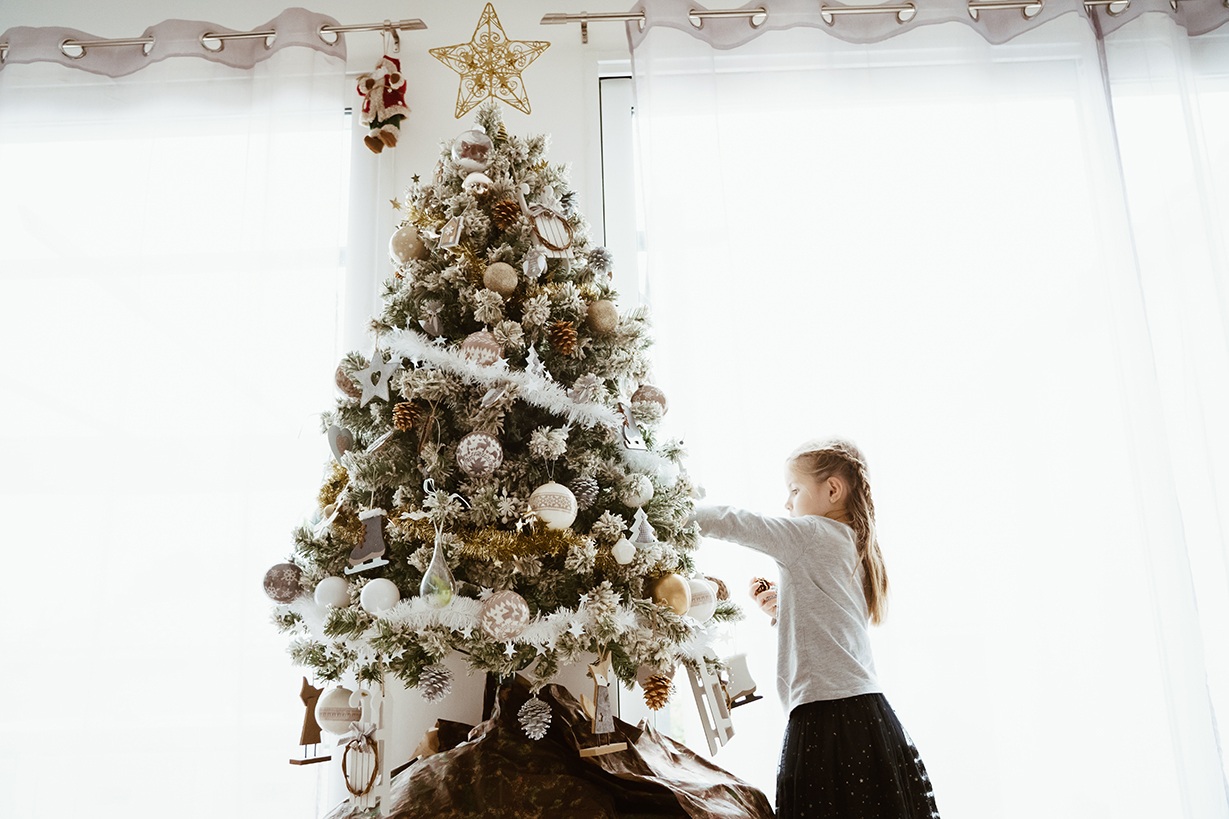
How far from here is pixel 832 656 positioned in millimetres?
1817

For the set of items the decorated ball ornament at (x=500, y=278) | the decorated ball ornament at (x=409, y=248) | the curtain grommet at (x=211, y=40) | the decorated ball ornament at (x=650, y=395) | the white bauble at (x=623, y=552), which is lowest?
the white bauble at (x=623, y=552)

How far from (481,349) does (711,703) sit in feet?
2.66

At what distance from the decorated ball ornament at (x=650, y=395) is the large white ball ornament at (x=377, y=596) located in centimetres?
58

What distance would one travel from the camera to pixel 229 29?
7.84 feet

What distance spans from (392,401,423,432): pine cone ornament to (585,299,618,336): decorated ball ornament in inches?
14.7

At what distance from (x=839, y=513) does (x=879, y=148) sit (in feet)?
3.39

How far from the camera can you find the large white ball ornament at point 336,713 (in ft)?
5.22

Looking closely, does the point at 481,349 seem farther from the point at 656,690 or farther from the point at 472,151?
the point at 656,690

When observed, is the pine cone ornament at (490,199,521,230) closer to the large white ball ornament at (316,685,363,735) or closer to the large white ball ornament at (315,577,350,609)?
the large white ball ornament at (315,577,350,609)

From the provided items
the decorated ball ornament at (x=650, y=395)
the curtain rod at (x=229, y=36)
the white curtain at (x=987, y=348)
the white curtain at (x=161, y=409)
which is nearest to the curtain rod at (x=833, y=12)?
the white curtain at (x=987, y=348)

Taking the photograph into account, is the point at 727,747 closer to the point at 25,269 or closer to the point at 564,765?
the point at 564,765

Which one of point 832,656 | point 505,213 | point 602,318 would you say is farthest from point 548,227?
point 832,656

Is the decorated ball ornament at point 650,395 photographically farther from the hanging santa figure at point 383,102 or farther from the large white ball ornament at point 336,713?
the hanging santa figure at point 383,102

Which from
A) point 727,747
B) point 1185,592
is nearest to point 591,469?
point 727,747
